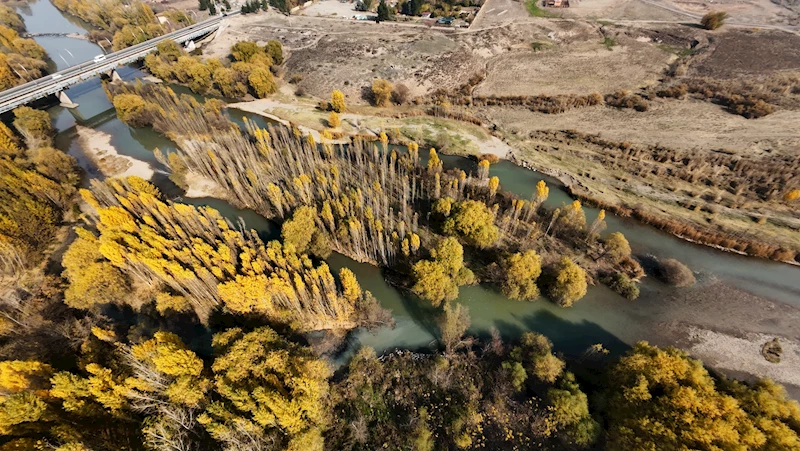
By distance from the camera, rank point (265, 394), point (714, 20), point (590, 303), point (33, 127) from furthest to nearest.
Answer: point (714, 20) < point (33, 127) < point (590, 303) < point (265, 394)

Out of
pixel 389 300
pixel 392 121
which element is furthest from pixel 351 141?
pixel 389 300

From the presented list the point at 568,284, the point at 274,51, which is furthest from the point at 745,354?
the point at 274,51

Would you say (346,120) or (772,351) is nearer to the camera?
(772,351)

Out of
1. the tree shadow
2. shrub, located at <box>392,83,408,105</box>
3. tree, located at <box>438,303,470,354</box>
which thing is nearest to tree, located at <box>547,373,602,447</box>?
the tree shadow

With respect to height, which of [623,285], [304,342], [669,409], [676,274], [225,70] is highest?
[225,70]

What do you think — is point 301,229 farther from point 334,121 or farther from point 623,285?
point 623,285

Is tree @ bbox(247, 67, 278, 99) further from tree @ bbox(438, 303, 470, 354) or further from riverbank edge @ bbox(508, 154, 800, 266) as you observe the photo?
tree @ bbox(438, 303, 470, 354)
